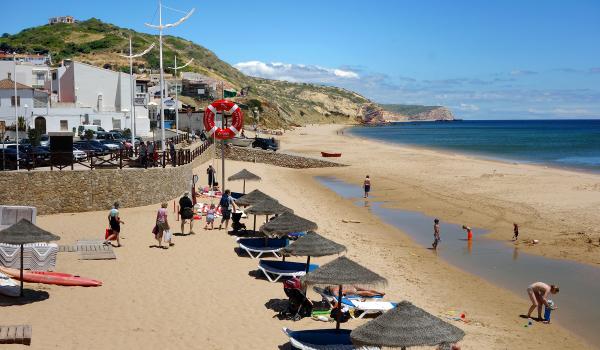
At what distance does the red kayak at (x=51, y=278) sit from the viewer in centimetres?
1249

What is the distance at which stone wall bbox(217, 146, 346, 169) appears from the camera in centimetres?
4609

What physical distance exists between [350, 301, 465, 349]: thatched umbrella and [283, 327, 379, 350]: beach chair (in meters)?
1.44

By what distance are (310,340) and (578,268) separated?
11.0 metres

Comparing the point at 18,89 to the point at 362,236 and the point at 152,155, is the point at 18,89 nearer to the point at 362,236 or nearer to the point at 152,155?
the point at 152,155

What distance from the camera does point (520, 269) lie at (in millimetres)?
17156

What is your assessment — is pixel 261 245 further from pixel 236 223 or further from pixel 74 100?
pixel 74 100

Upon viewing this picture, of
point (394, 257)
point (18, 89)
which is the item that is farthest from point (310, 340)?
point (18, 89)

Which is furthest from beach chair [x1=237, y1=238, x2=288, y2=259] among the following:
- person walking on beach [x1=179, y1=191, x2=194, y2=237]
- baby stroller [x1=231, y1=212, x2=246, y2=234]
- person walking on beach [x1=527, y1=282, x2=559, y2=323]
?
person walking on beach [x1=527, y1=282, x2=559, y2=323]

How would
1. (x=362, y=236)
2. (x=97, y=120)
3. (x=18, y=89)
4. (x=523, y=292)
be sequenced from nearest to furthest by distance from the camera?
(x=523, y=292)
(x=362, y=236)
(x=18, y=89)
(x=97, y=120)

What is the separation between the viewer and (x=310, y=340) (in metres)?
9.52

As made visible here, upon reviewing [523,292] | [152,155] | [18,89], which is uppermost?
[18,89]

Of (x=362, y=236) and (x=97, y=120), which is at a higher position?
(x=97, y=120)

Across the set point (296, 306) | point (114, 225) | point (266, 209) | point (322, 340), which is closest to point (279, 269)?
point (296, 306)

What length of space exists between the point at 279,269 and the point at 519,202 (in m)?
18.8
